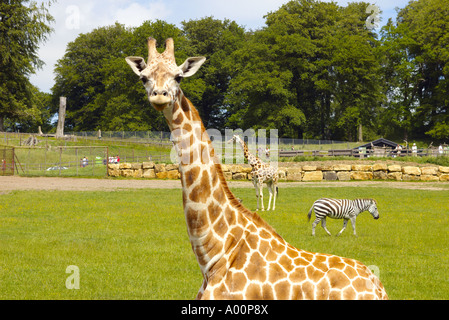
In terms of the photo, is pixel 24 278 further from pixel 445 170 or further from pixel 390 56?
pixel 390 56

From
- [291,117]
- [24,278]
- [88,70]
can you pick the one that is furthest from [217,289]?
[88,70]

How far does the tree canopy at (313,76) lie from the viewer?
263 ft

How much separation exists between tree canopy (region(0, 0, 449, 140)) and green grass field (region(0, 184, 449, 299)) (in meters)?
54.1

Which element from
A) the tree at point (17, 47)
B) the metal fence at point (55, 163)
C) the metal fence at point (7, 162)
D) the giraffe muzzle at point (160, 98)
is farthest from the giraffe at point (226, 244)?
the tree at point (17, 47)

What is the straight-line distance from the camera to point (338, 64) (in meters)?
83.9

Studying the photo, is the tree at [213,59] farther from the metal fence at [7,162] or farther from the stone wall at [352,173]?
the stone wall at [352,173]

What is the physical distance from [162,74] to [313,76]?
83.7m

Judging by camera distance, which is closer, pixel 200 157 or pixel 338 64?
pixel 200 157

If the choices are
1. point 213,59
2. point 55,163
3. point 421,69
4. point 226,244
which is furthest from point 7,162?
point 421,69

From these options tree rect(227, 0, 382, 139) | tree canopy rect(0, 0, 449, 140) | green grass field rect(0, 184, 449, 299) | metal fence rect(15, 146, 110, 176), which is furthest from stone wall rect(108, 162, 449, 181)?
tree rect(227, 0, 382, 139)

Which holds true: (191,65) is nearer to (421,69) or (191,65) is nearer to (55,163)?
(55,163)

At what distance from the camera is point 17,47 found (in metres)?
66.9

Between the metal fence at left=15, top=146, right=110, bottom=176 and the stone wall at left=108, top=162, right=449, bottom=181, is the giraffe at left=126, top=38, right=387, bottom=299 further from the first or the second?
the metal fence at left=15, top=146, right=110, bottom=176
